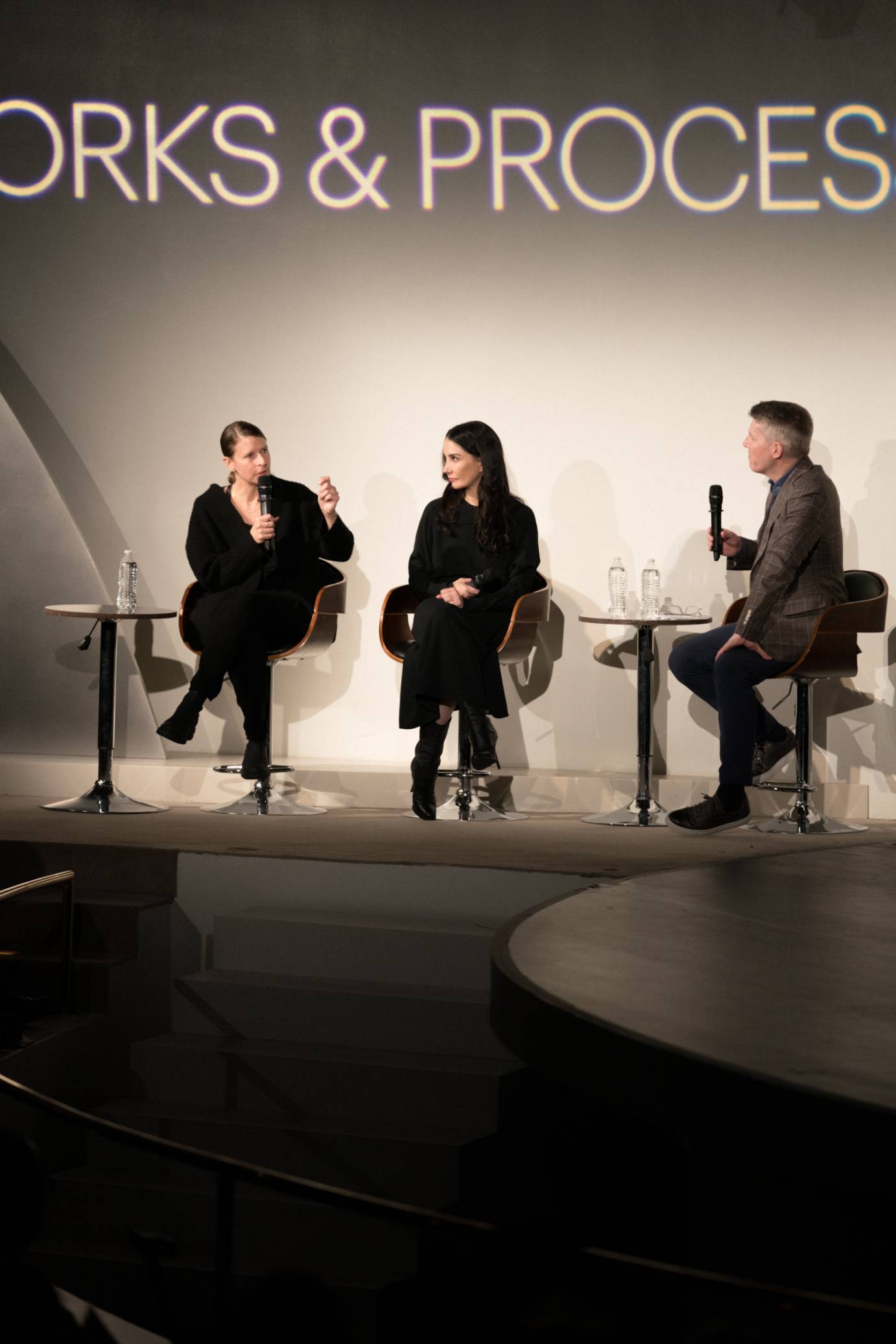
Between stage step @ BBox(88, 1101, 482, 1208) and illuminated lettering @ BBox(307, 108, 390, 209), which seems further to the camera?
illuminated lettering @ BBox(307, 108, 390, 209)

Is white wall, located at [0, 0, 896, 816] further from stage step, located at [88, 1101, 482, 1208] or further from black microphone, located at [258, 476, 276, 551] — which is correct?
stage step, located at [88, 1101, 482, 1208]

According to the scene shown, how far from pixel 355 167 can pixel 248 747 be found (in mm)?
2500

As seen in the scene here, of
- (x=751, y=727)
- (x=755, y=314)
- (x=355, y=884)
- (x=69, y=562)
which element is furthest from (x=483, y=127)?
(x=355, y=884)

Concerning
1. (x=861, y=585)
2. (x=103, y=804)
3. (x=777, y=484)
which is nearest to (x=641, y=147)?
(x=777, y=484)

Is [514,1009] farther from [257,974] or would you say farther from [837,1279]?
[257,974]

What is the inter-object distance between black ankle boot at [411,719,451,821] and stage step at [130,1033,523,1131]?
4.88 ft

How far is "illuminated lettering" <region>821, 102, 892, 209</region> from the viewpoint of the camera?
5.75 metres

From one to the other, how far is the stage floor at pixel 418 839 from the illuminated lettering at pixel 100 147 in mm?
2678

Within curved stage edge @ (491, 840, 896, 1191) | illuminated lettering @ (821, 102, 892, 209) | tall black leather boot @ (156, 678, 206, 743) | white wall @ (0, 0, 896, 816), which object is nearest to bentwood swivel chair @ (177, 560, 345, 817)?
tall black leather boot @ (156, 678, 206, 743)

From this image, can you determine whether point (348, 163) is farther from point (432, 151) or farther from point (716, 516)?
point (716, 516)

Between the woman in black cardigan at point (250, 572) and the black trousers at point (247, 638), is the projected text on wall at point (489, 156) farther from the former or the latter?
the black trousers at point (247, 638)

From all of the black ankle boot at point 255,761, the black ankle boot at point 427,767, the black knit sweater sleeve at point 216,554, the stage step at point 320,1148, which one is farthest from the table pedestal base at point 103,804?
the stage step at point 320,1148

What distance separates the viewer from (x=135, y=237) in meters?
6.38

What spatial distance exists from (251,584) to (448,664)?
2.60ft
